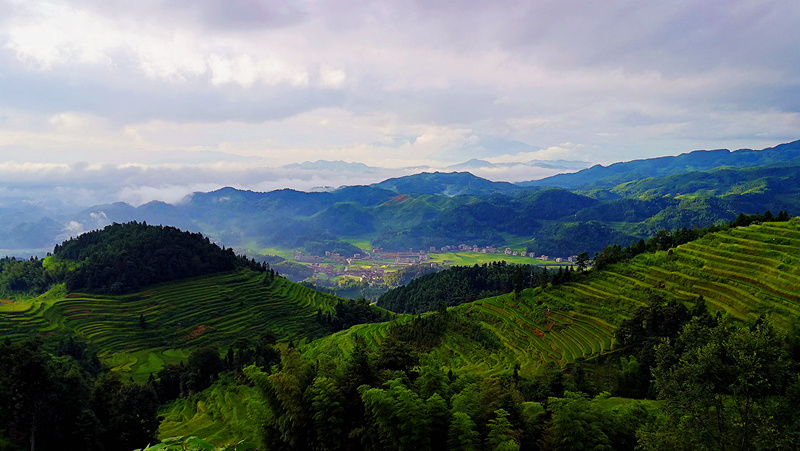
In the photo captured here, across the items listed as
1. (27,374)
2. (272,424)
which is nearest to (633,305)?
(272,424)

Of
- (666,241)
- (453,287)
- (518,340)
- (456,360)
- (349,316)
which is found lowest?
(453,287)

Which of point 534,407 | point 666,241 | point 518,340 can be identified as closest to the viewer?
point 534,407

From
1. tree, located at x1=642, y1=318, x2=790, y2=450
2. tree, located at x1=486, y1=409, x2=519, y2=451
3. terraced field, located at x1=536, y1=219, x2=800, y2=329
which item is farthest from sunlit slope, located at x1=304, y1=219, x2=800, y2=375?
tree, located at x1=642, y1=318, x2=790, y2=450

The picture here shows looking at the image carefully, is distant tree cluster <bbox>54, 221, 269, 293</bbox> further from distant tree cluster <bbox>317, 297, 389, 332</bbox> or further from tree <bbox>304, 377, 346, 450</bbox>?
tree <bbox>304, 377, 346, 450</bbox>

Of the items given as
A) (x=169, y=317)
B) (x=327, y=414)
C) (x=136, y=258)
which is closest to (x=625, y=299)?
(x=327, y=414)

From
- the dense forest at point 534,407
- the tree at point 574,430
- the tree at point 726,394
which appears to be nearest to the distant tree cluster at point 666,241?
the dense forest at point 534,407

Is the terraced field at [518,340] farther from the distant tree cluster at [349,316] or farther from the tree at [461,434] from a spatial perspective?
the tree at [461,434]

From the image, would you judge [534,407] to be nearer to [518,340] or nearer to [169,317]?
[518,340]
